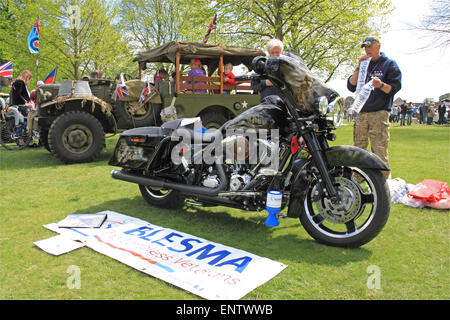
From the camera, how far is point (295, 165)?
301 cm

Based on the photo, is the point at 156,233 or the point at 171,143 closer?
the point at 156,233

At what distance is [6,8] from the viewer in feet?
68.6

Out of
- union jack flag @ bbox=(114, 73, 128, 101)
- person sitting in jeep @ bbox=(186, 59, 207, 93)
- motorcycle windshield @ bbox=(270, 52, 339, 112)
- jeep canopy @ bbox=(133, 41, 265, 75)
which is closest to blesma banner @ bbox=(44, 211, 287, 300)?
motorcycle windshield @ bbox=(270, 52, 339, 112)

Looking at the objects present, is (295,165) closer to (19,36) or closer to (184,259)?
(184,259)

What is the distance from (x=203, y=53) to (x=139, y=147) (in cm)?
431

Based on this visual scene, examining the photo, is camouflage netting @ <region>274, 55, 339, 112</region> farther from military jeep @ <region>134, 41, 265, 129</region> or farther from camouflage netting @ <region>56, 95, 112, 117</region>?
camouflage netting @ <region>56, 95, 112, 117</region>

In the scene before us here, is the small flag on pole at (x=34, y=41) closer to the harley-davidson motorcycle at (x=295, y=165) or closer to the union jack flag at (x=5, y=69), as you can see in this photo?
the union jack flag at (x=5, y=69)

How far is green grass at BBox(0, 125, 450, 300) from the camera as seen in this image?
7.41 feet

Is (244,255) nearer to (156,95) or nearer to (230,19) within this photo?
(156,95)

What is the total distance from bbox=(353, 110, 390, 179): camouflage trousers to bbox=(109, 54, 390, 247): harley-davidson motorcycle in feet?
4.61

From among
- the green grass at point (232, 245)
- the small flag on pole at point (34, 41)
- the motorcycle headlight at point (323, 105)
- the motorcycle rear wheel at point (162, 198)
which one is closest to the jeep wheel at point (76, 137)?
the green grass at point (232, 245)

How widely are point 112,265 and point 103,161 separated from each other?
499 cm

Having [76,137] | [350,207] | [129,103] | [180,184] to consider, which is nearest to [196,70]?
[129,103]

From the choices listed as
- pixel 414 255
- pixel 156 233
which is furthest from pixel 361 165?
pixel 156 233
